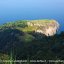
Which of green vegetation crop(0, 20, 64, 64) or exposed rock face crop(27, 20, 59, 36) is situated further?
exposed rock face crop(27, 20, 59, 36)

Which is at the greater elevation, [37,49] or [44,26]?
[44,26]

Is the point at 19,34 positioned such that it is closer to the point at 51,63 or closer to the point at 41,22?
the point at 41,22

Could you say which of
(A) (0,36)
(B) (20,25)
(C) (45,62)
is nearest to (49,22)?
(B) (20,25)

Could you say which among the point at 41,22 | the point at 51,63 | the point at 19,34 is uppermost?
the point at 41,22

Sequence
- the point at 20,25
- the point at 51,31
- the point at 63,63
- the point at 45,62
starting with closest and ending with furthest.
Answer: the point at 63,63 < the point at 45,62 < the point at 20,25 < the point at 51,31

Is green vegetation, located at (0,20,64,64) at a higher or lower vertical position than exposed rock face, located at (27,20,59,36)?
lower

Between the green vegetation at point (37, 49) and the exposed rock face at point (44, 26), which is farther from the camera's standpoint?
the exposed rock face at point (44, 26)

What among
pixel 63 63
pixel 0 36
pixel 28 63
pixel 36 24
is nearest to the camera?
pixel 28 63

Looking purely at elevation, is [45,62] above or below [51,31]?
below

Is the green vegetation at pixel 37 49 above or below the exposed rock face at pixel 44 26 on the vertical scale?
below

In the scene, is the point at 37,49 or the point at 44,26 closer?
the point at 37,49

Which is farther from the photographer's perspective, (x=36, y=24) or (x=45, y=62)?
(x=36, y=24)
